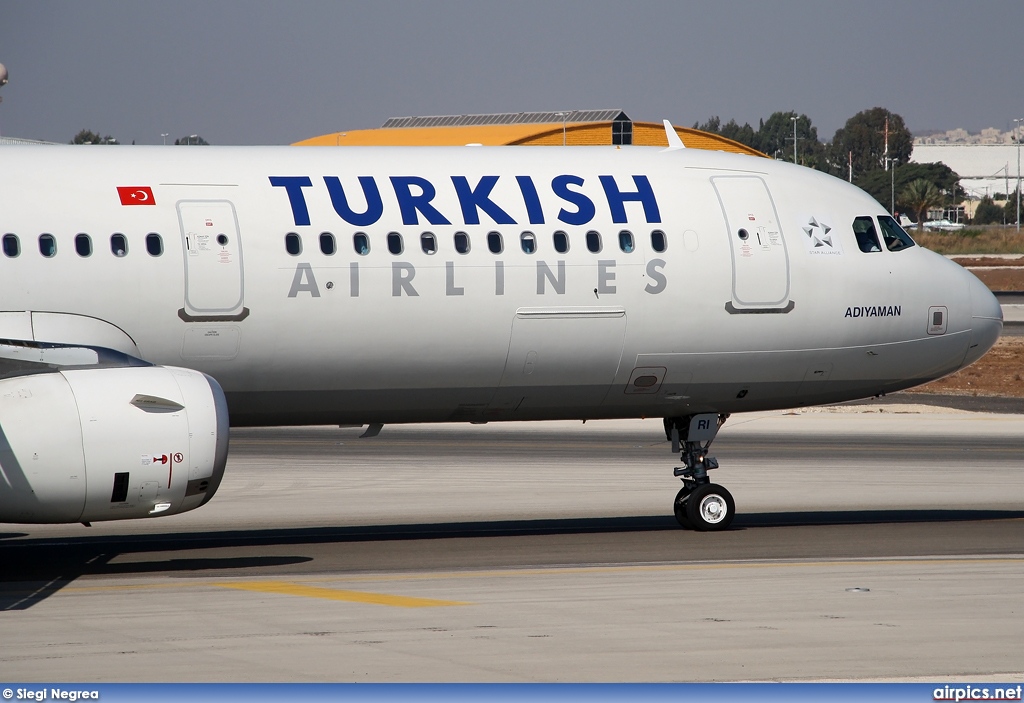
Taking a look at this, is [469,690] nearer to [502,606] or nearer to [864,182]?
[502,606]

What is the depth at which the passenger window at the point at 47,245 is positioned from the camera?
16.5 m

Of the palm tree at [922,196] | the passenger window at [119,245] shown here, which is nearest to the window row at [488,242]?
the passenger window at [119,245]

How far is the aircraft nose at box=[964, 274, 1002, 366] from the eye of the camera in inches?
774

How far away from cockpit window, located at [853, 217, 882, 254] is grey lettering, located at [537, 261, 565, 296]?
4.61 meters

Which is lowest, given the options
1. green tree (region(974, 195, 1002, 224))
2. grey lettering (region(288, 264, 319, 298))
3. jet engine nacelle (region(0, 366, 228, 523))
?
green tree (region(974, 195, 1002, 224))

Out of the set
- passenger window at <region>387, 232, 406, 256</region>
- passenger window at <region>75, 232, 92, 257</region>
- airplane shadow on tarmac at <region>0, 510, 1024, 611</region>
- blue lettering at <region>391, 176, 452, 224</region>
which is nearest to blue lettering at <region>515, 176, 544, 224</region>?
blue lettering at <region>391, 176, 452, 224</region>

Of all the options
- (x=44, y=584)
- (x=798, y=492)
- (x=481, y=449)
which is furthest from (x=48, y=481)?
(x=481, y=449)

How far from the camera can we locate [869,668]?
38.7ft

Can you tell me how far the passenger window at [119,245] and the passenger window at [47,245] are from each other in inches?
27.0

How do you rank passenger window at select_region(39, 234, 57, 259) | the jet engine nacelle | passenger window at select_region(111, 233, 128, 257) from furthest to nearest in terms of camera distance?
1. passenger window at select_region(111, 233, 128, 257)
2. passenger window at select_region(39, 234, 57, 259)
3. the jet engine nacelle

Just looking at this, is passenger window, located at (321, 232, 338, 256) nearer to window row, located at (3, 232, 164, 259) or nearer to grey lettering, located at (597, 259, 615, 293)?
window row, located at (3, 232, 164, 259)

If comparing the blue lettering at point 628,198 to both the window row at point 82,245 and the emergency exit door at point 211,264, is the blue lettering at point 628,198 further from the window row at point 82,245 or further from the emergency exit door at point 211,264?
the window row at point 82,245

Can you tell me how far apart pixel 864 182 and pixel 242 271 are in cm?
17934

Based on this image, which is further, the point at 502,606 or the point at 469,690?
the point at 502,606
